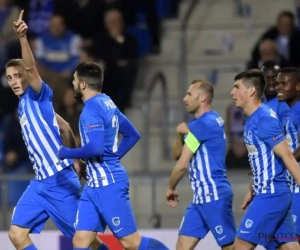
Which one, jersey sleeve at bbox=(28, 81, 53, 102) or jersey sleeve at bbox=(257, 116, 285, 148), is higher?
jersey sleeve at bbox=(28, 81, 53, 102)

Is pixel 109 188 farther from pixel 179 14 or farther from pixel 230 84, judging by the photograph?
pixel 179 14

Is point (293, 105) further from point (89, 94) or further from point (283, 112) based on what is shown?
point (89, 94)

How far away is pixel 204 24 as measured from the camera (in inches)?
482

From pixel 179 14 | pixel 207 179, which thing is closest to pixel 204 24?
pixel 179 14

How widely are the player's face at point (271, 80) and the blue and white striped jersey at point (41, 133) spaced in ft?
6.33

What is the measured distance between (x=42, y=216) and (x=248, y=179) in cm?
305

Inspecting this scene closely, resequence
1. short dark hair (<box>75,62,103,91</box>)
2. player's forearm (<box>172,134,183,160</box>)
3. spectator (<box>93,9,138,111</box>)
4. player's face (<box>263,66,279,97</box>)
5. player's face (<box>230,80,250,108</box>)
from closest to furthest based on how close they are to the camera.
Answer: short dark hair (<box>75,62,103,91</box>)
player's face (<box>230,80,250,108</box>)
player's forearm (<box>172,134,183,160</box>)
player's face (<box>263,66,279,97</box>)
spectator (<box>93,9,138,111</box>)

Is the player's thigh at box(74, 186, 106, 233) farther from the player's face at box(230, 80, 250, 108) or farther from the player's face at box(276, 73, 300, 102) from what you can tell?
the player's face at box(276, 73, 300, 102)

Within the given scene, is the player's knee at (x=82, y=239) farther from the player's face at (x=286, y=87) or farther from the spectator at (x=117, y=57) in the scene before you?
the spectator at (x=117, y=57)

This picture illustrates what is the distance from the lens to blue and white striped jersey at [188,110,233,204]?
786 cm

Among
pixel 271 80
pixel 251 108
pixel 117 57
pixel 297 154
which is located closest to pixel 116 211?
pixel 251 108

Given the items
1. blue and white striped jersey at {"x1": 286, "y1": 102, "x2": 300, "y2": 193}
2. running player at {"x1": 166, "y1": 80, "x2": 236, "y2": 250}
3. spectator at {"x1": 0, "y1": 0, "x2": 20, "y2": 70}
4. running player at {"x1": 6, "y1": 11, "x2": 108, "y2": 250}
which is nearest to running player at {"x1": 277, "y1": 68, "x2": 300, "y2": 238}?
blue and white striped jersey at {"x1": 286, "y1": 102, "x2": 300, "y2": 193}

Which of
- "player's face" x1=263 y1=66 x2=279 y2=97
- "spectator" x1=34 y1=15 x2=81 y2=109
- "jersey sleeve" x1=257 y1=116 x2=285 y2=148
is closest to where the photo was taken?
→ "jersey sleeve" x1=257 y1=116 x2=285 y2=148

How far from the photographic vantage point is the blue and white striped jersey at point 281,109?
26.6ft
